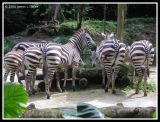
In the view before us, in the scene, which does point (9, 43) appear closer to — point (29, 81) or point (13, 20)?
point (13, 20)

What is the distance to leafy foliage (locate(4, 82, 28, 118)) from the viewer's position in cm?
246

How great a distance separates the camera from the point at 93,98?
23.1 feet

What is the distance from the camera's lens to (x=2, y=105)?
2.42m

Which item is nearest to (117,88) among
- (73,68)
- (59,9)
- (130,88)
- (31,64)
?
(130,88)

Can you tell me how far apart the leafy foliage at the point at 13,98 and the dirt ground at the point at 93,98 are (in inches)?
157

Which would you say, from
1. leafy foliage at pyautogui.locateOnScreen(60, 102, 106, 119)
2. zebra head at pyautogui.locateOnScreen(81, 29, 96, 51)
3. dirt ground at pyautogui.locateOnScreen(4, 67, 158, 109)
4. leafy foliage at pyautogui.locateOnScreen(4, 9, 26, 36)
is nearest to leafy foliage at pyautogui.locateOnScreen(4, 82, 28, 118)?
leafy foliage at pyautogui.locateOnScreen(60, 102, 106, 119)

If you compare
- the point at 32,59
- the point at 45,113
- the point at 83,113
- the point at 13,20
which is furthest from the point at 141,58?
the point at 13,20

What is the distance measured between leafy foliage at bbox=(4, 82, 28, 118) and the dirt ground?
3.99 metres

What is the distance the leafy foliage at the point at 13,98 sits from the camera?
8.05 feet

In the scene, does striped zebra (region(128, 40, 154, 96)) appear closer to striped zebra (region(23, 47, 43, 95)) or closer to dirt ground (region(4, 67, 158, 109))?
dirt ground (region(4, 67, 158, 109))

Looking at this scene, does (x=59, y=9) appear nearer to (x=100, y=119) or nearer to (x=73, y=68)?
(x=73, y=68)

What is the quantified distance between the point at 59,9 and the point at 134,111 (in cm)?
1068

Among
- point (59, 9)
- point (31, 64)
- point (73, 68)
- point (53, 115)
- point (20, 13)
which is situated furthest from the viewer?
point (59, 9)

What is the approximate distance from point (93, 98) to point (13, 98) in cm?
463
